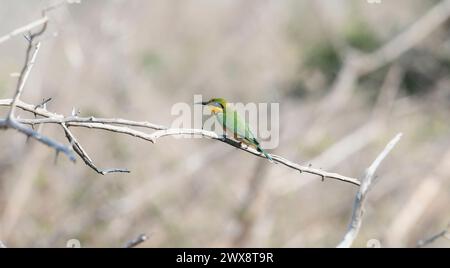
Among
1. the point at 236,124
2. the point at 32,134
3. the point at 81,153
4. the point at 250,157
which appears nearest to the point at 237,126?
the point at 236,124

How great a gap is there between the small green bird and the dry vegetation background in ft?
10.8

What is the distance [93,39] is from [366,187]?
8087 millimetres

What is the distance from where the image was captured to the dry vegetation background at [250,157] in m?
7.73

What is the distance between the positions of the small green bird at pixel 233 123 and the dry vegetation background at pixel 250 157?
330cm

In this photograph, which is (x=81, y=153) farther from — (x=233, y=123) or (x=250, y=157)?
(x=250, y=157)

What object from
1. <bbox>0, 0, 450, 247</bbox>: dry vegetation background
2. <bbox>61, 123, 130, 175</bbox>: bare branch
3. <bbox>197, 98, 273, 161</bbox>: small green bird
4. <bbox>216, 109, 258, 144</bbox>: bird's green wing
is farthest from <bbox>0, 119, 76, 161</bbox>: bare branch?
<bbox>0, 0, 450, 247</bbox>: dry vegetation background

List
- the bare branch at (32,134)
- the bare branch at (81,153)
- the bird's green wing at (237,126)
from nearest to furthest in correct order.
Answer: the bare branch at (32,134), the bare branch at (81,153), the bird's green wing at (237,126)

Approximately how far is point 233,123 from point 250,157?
302 inches

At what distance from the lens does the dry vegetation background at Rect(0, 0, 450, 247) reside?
7727 millimetres

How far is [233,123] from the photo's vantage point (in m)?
3.89

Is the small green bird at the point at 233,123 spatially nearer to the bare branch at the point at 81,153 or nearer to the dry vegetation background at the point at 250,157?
the bare branch at the point at 81,153

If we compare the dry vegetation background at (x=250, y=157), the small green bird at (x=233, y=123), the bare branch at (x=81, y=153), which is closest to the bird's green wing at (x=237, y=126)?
the small green bird at (x=233, y=123)
